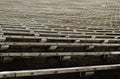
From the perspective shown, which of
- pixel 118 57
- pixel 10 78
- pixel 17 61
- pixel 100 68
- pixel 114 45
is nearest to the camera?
pixel 10 78

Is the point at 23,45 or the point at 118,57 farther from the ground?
the point at 23,45

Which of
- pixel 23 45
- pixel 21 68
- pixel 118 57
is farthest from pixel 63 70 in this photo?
pixel 118 57

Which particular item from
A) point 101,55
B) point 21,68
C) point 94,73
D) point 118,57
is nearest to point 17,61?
point 21,68

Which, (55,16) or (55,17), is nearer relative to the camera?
(55,17)

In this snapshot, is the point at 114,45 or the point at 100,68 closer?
the point at 100,68

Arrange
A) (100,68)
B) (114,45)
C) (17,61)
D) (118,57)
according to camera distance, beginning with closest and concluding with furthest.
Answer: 1. (100,68)
2. (17,61)
3. (118,57)
4. (114,45)

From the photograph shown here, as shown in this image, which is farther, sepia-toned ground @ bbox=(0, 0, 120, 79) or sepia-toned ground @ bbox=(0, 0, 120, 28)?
sepia-toned ground @ bbox=(0, 0, 120, 28)

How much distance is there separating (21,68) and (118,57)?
2068 millimetres

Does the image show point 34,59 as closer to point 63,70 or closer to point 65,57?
point 65,57

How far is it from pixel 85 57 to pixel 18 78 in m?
1.75

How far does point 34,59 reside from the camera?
181 inches

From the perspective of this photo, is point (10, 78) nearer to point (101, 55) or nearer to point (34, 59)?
point (34, 59)

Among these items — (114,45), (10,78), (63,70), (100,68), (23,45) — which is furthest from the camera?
(114,45)

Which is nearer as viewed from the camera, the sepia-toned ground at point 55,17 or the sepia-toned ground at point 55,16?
the sepia-toned ground at point 55,17
